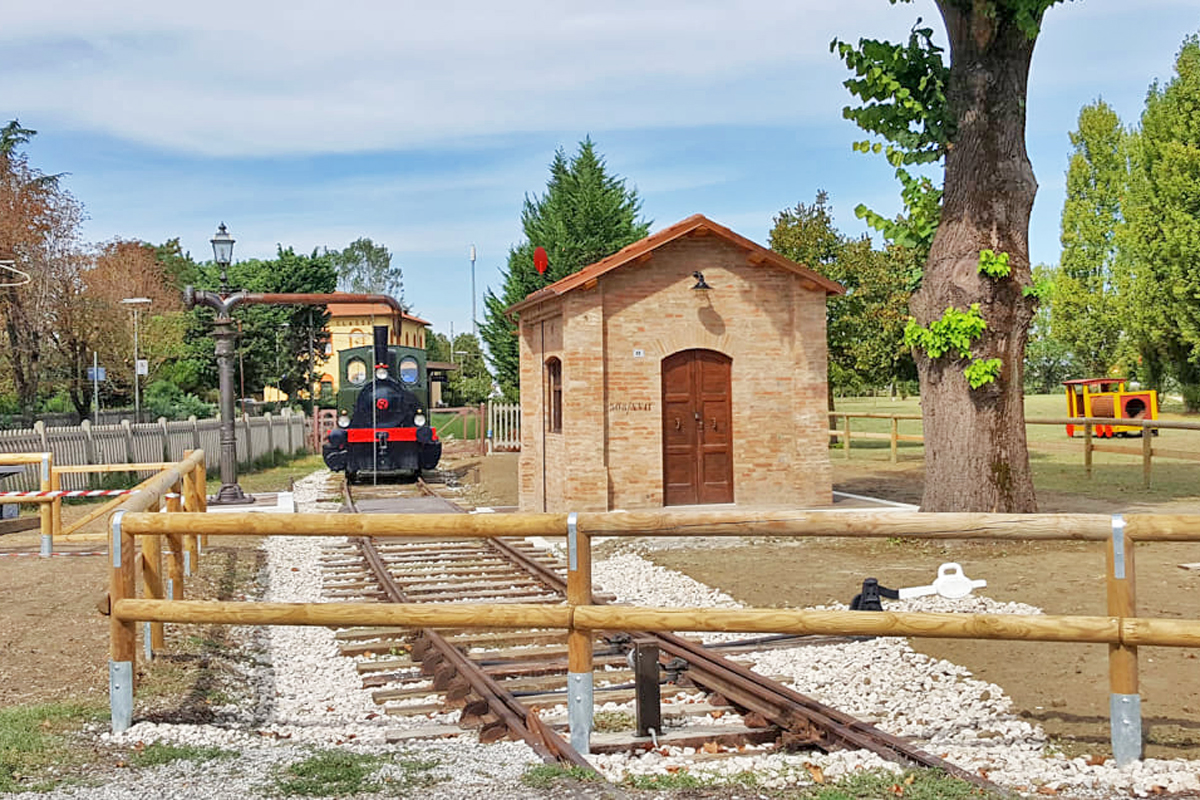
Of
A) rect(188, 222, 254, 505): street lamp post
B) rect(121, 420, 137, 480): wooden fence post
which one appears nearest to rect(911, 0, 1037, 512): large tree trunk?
rect(188, 222, 254, 505): street lamp post

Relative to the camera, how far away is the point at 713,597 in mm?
10461

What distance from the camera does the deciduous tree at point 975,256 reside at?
1290 cm

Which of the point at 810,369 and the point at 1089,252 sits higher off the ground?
the point at 1089,252

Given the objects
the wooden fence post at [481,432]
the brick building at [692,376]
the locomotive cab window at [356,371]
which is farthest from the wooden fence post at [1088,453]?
the wooden fence post at [481,432]

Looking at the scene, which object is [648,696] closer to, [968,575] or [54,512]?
[968,575]

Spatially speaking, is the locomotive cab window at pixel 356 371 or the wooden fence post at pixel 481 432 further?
the wooden fence post at pixel 481 432

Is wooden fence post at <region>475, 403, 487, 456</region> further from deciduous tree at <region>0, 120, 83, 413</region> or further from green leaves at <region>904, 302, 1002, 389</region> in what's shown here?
green leaves at <region>904, 302, 1002, 389</region>

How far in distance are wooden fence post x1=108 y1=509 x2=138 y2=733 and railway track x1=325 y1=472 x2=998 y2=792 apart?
138 centimetres

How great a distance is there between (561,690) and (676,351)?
1006 cm

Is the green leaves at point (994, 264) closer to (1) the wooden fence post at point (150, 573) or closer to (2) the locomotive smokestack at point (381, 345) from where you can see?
(1) the wooden fence post at point (150, 573)

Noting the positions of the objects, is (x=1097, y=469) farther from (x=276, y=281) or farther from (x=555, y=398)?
(x=276, y=281)

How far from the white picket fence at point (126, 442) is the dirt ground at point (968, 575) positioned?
5.98m

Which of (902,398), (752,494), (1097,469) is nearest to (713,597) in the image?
(752,494)

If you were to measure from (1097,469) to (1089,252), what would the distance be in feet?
99.2
